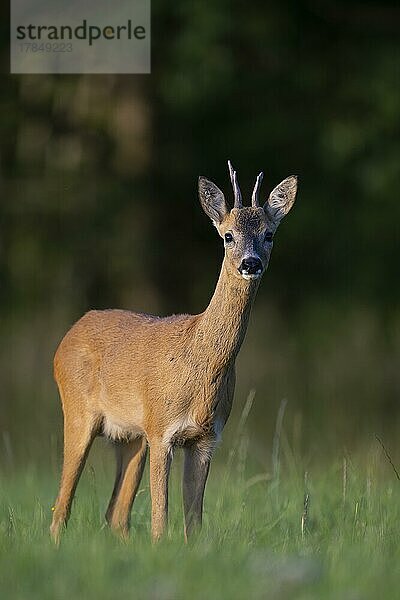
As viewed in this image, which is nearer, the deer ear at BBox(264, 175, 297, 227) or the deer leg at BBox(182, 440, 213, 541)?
the deer leg at BBox(182, 440, 213, 541)

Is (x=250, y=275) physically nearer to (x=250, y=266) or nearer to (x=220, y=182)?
(x=250, y=266)

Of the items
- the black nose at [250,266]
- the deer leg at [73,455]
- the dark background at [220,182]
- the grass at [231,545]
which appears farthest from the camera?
the dark background at [220,182]

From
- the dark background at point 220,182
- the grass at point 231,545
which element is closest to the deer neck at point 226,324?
the grass at point 231,545

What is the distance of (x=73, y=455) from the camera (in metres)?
7.66

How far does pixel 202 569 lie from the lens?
18.1ft

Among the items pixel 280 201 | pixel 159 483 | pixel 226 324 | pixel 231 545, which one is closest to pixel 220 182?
pixel 280 201

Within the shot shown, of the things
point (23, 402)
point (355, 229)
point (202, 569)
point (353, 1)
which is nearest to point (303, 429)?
point (23, 402)

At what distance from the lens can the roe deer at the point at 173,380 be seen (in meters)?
6.98

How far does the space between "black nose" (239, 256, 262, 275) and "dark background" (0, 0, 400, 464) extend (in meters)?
7.75

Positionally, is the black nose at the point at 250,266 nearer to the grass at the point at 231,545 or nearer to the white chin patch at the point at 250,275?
the white chin patch at the point at 250,275

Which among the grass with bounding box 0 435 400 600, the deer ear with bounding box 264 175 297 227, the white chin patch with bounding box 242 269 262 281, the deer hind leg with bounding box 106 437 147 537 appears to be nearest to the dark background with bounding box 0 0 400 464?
the grass with bounding box 0 435 400 600

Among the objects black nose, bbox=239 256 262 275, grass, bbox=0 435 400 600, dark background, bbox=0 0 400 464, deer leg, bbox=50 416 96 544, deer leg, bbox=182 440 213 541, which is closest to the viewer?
grass, bbox=0 435 400 600

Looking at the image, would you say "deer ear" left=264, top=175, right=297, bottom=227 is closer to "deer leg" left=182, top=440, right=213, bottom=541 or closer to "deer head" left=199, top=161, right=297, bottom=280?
"deer head" left=199, top=161, right=297, bottom=280

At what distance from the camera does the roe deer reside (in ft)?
22.9
